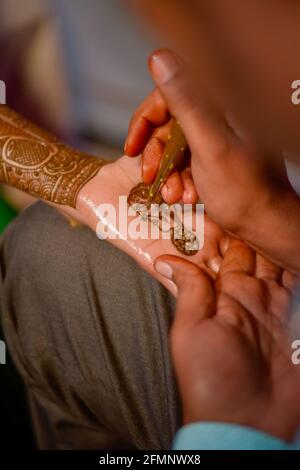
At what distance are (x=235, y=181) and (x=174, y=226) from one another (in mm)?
193

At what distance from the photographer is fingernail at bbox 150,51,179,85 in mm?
805

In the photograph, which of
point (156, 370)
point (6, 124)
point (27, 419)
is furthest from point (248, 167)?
point (27, 419)

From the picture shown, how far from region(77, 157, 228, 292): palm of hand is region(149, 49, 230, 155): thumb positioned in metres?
0.22

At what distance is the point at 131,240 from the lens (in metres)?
1.08

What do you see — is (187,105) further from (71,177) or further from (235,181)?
(71,177)

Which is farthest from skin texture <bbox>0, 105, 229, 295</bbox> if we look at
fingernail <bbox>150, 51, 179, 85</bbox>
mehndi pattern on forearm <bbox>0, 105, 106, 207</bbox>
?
fingernail <bbox>150, 51, 179, 85</bbox>

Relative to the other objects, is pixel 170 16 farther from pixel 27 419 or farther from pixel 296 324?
pixel 27 419

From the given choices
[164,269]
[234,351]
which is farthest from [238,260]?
[234,351]

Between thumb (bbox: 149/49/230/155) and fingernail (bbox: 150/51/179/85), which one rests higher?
fingernail (bbox: 150/51/179/85)

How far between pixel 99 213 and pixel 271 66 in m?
0.58

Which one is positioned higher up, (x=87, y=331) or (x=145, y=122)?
(x=145, y=122)

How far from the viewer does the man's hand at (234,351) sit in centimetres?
76

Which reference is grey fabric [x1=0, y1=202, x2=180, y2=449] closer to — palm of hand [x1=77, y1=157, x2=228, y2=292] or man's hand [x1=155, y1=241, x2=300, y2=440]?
palm of hand [x1=77, y1=157, x2=228, y2=292]
